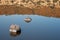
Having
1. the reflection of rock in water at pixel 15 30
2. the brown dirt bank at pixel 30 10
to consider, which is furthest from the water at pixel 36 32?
the brown dirt bank at pixel 30 10

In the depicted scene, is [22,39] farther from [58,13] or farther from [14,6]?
[14,6]

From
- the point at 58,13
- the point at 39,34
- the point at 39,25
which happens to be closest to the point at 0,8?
the point at 58,13

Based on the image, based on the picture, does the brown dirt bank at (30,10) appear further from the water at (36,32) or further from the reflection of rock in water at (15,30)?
the reflection of rock in water at (15,30)

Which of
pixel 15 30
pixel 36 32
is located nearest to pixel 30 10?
pixel 15 30

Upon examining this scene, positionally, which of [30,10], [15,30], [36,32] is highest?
[30,10]

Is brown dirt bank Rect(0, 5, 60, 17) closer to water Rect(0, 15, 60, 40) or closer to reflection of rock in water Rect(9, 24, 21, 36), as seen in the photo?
water Rect(0, 15, 60, 40)

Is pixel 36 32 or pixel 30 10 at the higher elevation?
pixel 30 10

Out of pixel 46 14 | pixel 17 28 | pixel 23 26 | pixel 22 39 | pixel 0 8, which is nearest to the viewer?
pixel 22 39

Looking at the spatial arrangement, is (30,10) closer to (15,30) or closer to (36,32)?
(15,30)
